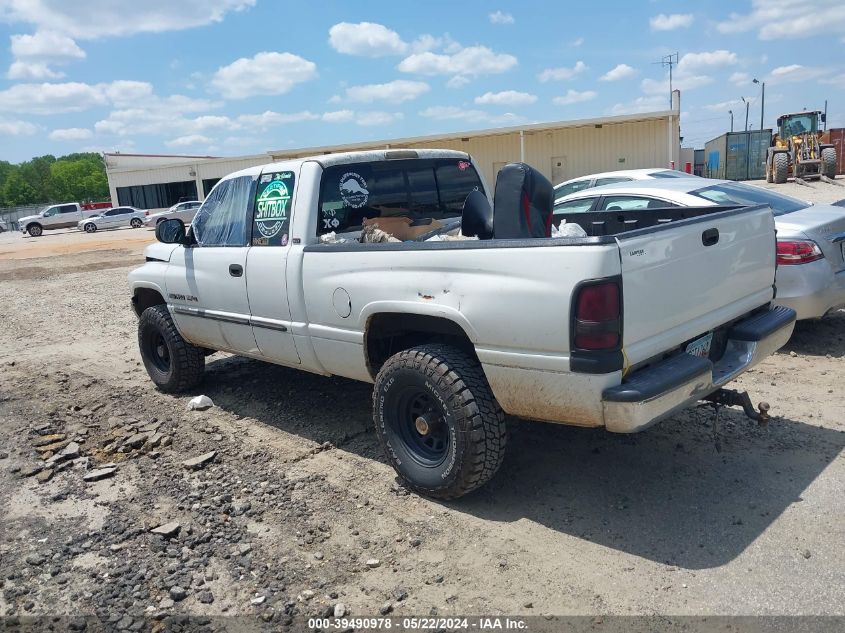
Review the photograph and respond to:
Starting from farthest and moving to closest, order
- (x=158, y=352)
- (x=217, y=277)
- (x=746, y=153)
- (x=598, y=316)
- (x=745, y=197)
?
(x=746, y=153) < (x=745, y=197) < (x=158, y=352) < (x=217, y=277) < (x=598, y=316)

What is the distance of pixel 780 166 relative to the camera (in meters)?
29.0

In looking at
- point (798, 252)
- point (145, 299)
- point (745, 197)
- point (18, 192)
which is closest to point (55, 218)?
point (145, 299)

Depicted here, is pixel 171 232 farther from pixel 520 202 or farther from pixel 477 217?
pixel 520 202

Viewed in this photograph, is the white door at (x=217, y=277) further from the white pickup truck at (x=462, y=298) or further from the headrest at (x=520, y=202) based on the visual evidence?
the headrest at (x=520, y=202)

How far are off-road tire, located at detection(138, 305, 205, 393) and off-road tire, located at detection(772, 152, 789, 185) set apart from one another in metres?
29.2

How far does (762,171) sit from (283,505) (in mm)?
40886

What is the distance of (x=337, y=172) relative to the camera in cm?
479

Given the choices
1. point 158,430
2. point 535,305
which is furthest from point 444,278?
point 158,430

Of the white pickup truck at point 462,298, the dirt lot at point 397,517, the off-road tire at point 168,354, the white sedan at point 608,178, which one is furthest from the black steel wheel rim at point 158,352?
the white sedan at point 608,178

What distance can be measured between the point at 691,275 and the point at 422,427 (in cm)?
167

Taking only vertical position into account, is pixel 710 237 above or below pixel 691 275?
above

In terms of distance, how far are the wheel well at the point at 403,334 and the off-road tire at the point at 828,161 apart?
104 ft

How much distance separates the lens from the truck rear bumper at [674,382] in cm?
319

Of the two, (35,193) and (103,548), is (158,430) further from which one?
(35,193)
